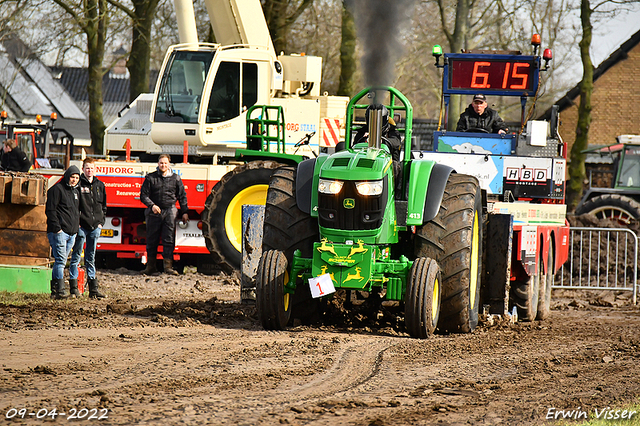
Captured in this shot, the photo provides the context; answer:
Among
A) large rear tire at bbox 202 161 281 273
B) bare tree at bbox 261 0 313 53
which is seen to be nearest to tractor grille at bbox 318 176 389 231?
large rear tire at bbox 202 161 281 273

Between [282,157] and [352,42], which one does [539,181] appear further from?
[352,42]

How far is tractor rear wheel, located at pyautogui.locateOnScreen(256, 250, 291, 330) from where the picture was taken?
7887 mm

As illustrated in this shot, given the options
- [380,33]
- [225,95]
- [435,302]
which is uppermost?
[380,33]

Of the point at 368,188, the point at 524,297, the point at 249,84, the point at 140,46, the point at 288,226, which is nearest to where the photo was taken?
the point at 368,188

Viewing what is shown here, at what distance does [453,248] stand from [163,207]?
21.8ft

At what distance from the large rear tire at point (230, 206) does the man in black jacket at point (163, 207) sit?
64cm

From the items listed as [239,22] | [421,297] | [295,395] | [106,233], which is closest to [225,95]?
[239,22]

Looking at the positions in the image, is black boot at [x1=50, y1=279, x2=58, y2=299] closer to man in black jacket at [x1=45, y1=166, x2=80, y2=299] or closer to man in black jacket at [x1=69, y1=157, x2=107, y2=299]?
man in black jacket at [x1=45, y1=166, x2=80, y2=299]

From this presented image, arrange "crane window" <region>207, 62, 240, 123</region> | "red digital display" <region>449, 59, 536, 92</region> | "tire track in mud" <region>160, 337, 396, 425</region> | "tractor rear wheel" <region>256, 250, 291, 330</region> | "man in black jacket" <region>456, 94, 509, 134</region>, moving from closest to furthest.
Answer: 1. "tire track in mud" <region>160, 337, 396, 425</region>
2. "tractor rear wheel" <region>256, 250, 291, 330</region>
3. "man in black jacket" <region>456, 94, 509, 134</region>
4. "red digital display" <region>449, 59, 536, 92</region>
5. "crane window" <region>207, 62, 240, 123</region>

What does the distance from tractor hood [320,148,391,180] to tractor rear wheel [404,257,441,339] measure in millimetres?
895

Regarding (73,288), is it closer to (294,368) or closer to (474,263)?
(474,263)

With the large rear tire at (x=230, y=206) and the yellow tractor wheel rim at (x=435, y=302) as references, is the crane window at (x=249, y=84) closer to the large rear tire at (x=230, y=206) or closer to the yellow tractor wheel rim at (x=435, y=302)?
the large rear tire at (x=230, y=206)

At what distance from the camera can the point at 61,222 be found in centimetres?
1113

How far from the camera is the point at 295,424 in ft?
15.7
